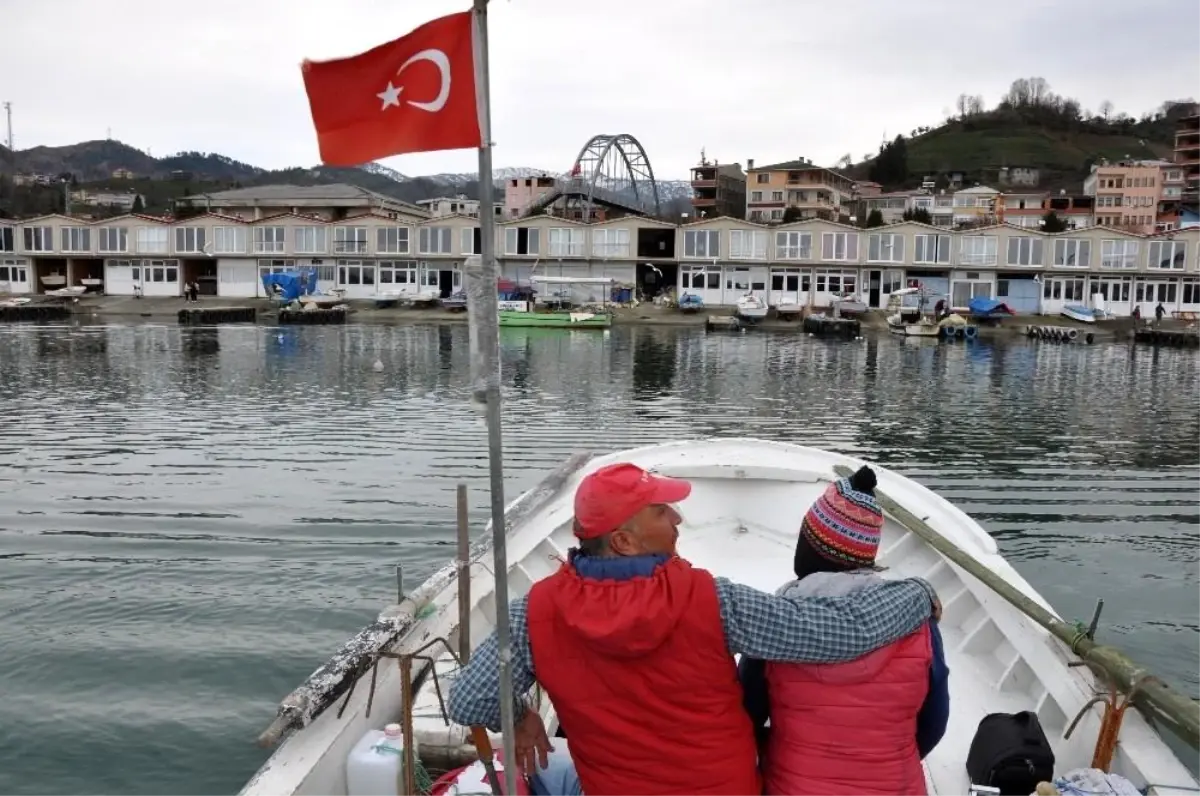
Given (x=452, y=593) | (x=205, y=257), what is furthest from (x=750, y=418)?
(x=205, y=257)

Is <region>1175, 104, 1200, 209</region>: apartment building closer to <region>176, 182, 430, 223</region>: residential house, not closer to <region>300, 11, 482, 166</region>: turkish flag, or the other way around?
<region>176, 182, 430, 223</region>: residential house

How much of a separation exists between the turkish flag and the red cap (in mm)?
1116

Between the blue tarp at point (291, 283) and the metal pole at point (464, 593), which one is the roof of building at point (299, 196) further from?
the metal pole at point (464, 593)

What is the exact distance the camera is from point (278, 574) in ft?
32.3

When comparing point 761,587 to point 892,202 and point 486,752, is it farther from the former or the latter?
point 892,202

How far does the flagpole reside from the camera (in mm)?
2873

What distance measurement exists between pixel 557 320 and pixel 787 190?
46.5 metres

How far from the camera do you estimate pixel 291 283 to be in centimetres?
5900

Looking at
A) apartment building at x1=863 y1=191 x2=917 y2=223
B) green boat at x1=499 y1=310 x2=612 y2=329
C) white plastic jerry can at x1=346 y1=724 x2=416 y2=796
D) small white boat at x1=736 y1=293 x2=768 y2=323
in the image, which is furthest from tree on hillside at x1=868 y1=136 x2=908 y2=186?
white plastic jerry can at x1=346 y1=724 x2=416 y2=796

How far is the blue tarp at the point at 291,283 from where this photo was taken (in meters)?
58.8

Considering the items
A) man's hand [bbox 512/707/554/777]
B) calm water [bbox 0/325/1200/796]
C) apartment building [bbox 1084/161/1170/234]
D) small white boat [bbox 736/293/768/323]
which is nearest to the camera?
man's hand [bbox 512/707/554/777]

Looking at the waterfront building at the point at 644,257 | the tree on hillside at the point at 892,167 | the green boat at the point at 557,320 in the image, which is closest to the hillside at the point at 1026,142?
the tree on hillside at the point at 892,167

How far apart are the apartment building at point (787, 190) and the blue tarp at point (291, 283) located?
146 ft

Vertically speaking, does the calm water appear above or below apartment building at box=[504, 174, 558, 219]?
below
